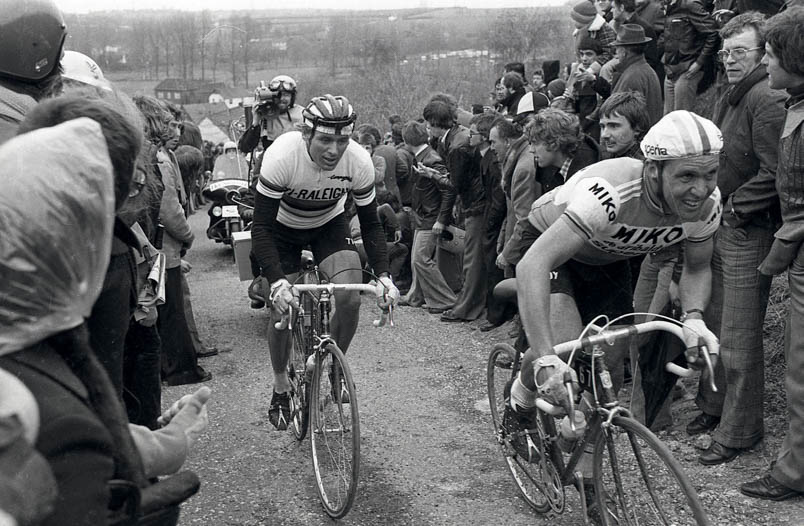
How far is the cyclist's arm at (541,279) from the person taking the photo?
3455 mm

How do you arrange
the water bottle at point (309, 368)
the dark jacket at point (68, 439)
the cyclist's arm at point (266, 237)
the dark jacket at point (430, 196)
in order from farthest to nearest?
the dark jacket at point (430, 196)
the cyclist's arm at point (266, 237)
the water bottle at point (309, 368)
the dark jacket at point (68, 439)

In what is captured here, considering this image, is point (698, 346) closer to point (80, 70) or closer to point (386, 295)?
point (386, 295)

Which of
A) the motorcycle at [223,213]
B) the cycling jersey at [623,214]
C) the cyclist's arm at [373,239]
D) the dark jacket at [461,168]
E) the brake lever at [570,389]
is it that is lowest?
the motorcycle at [223,213]

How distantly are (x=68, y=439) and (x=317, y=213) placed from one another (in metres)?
4.08

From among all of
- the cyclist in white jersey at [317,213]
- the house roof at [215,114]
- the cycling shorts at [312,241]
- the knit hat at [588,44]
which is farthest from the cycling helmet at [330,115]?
the house roof at [215,114]

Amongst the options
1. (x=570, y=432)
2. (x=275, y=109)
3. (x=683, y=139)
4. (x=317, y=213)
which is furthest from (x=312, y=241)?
(x=275, y=109)

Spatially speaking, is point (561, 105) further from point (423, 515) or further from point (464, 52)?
point (464, 52)

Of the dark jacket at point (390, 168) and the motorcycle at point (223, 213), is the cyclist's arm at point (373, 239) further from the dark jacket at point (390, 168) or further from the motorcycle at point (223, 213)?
the motorcycle at point (223, 213)

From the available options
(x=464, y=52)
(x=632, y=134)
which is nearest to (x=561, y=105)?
(x=632, y=134)

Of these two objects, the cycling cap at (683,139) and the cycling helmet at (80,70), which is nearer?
the cycling cap at (683,139)

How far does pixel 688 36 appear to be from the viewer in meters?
6.98

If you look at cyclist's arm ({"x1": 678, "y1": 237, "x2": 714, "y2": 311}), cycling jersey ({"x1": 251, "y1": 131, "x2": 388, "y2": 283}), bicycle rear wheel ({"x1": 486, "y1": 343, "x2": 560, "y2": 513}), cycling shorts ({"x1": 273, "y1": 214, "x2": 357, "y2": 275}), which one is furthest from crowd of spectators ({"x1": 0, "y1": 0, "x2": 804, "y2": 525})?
cycling shorts ({"x1": 273, "y1": 214, "x2": 357, "y2": 275})

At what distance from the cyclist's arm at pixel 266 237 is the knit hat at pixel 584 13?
5.82m

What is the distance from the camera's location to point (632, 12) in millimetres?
8117
